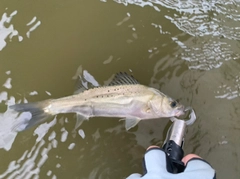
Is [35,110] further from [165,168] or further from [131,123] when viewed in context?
[165,168]

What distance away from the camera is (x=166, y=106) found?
2357 mm

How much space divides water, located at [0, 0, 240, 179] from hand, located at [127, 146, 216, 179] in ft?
1.31

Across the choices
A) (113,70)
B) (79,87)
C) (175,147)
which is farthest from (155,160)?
(113,70)

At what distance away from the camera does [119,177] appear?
8.33 ft

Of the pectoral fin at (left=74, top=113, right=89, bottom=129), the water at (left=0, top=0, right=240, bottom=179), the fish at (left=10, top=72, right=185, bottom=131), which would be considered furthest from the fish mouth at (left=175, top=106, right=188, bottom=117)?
the pectoral fin at (left=74, top=113, right=89, bottom=129)

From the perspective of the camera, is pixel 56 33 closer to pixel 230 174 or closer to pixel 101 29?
pixel 101 29

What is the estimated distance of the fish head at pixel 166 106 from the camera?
236cm

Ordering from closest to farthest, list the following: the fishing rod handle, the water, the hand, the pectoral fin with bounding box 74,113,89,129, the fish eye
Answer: the hand < the fishing rod handle < the fish eye < the pectoral fin with bounding box 74,113,89,129 < the water

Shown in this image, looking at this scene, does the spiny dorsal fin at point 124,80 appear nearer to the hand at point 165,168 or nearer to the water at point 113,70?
the water at point 113,70

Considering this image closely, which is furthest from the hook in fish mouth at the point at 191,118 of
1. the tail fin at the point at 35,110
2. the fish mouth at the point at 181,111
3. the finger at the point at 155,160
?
the tail fin at the point at 35,110

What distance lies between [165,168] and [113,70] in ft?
3.07

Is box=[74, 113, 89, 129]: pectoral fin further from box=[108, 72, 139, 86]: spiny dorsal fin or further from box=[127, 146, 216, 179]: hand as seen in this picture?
box=[127, 146, 216, 179]: hand

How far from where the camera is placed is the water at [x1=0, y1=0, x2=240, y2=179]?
257 centimetres

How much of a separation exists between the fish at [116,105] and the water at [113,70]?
0.76 feet
